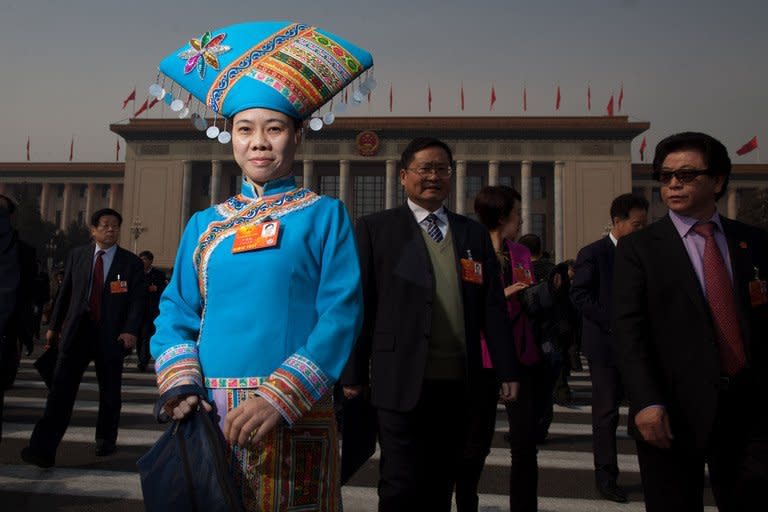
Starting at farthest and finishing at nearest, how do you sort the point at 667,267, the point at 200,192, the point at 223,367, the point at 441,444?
the point at 200,192 < the point at 441,444 < the point at 667,267 < the point at 223,367

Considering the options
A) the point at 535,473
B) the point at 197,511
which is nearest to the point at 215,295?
the point at 197,511

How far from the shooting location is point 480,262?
362 cm

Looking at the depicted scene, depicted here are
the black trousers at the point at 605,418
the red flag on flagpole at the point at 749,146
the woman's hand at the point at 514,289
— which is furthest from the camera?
the red flag on flagpole at the point at 749,146

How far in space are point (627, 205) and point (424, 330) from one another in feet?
9.69

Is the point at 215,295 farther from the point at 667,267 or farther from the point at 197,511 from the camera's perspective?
the point at 667,267

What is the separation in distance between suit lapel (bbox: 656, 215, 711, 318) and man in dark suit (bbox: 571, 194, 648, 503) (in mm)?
2348

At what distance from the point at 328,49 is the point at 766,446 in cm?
219

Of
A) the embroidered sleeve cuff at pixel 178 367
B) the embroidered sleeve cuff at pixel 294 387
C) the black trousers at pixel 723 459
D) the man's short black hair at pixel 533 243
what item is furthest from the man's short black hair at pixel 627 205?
the embroidered sleeve cuff at pixel 178 367

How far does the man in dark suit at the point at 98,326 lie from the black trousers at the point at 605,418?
392 cm

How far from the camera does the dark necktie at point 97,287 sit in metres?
6.12

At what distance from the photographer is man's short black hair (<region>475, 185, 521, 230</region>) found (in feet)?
15.1

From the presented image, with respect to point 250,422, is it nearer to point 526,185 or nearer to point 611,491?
point 611,491

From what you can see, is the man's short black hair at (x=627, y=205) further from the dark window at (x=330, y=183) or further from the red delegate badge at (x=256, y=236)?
the dark window at (x=330, y=183)

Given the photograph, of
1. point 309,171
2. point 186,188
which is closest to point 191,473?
point 309,171
